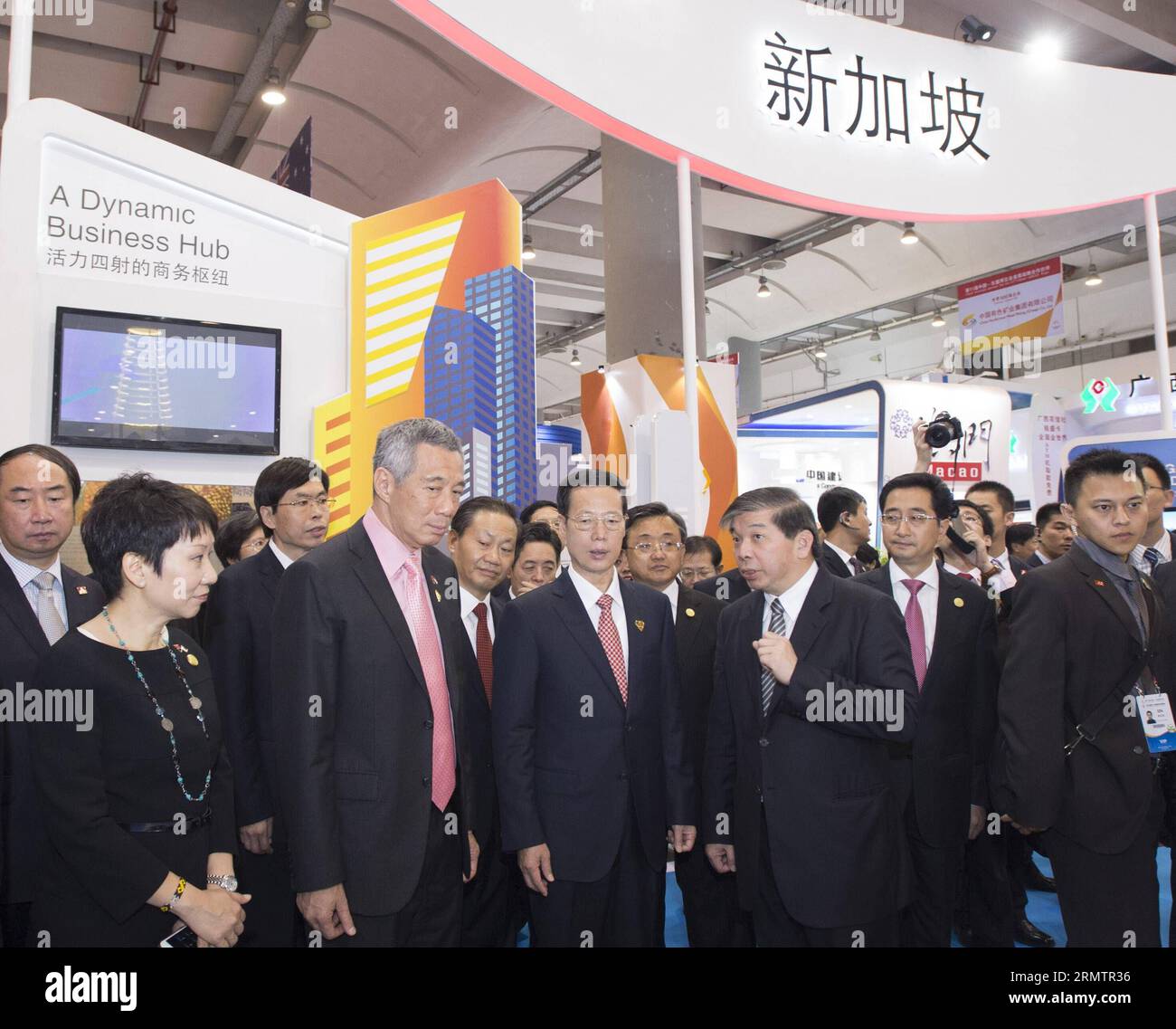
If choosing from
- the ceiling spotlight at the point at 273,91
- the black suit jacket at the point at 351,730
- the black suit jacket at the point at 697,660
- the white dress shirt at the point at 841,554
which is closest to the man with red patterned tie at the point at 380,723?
the black suit jacket at the point at 351,730

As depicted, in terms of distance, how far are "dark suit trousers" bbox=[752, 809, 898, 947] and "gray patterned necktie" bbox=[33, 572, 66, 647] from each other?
1.79 meters

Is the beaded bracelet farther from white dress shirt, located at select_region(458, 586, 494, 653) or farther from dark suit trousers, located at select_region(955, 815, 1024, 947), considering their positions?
dark suit trousers, located at select_region(955, 815, 1024, 947)

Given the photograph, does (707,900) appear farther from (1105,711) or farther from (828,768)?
Result: (1105,711)

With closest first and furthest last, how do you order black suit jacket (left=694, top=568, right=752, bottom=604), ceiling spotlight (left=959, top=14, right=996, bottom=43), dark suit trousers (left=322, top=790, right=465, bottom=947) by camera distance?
dark suit trousers (left=322, top=790, right=465, bottom=947) → black suit jacket (left=694, top=568, right=752, bottom=604) → ceiling spotlight (left=959, top=14, right=996, bottom=43)

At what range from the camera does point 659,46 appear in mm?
4086

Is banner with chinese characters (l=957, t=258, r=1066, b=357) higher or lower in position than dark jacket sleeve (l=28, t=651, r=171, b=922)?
higher

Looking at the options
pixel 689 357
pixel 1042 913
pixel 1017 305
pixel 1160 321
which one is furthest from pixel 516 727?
pixel 1017 305

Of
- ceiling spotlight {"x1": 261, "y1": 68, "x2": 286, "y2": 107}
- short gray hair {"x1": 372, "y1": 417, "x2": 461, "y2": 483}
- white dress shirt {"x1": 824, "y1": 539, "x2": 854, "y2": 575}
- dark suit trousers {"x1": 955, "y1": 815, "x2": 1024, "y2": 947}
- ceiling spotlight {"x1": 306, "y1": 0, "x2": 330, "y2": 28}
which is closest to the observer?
short gray hair {"x1": 372, "y1": 417, "x2": 461, "y2": 483}

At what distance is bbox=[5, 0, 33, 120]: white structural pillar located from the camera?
10.5ft

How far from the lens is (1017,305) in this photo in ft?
34.0

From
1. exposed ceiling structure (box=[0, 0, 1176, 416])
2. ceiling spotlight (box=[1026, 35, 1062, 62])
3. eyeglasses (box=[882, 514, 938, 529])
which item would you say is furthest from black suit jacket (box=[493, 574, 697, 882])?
ceiling spotlight (box=[1026, 35, 1062, 62])

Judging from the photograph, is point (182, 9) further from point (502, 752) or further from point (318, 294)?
point (502, 752)

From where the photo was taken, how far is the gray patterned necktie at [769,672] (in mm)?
2285

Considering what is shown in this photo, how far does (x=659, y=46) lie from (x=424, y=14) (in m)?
1.16
